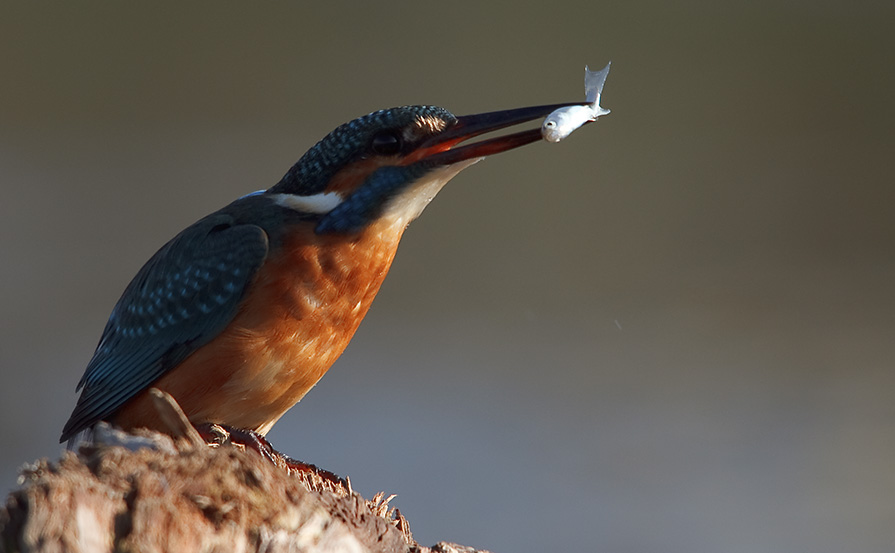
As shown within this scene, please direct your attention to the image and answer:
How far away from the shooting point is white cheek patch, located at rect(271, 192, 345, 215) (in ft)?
6.34

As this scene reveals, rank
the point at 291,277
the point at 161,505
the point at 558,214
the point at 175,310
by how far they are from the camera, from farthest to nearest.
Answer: the point at 558,214
the point at 175,310
the point at 291,277
the point at 161,505

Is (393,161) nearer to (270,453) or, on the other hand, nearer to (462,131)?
(462,131)

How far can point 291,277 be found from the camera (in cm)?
186

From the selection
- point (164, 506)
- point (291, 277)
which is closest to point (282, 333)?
point (291, 277)

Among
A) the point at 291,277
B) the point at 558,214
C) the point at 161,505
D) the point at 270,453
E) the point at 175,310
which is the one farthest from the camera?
the point at 558,214

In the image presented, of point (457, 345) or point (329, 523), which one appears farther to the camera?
point (457, 345)

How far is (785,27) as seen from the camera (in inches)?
185

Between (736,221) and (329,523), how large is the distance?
459cm

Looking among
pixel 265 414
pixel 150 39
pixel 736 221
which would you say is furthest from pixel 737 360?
pixel 265 414

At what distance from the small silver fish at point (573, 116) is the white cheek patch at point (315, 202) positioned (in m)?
0.46

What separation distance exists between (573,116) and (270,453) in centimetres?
83

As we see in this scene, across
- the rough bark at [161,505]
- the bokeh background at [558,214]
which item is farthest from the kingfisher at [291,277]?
the bokeh background at [558,214]

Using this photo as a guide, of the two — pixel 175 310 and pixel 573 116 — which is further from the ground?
pixel 573 116

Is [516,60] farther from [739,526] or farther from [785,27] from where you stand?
[739,526]
